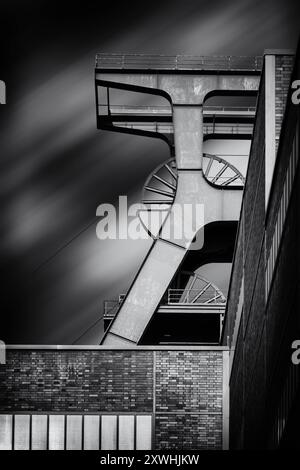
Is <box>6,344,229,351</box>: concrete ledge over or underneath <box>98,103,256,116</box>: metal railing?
underneath

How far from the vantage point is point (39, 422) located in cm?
3725

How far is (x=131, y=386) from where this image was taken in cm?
3762

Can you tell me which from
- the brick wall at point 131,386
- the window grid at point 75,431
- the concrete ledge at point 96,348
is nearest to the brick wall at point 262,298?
the brick wall at point 131,386

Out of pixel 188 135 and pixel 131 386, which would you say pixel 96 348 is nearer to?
pixel 131 386

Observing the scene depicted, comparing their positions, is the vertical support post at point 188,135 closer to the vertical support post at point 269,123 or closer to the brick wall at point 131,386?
the brick wall at point 131,386

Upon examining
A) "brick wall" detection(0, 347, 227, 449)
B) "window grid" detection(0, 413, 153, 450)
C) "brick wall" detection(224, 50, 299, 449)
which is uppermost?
"brick wall" detection(224, 50, 299, 449)

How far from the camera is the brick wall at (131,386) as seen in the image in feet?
122

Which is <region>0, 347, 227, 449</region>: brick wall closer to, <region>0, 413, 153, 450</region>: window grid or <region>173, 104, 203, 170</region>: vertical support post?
<region>0, 413, 153, 450</region>: window grid

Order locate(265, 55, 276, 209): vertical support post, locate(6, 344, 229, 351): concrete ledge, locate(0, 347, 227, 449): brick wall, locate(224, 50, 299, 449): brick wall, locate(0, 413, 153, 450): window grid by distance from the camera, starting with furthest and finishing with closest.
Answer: locate(6, 344, 229, 351): concrete ledge < locate(0, 347, 227, 449): brick wall < locate(0, 413, 153, 450): window grid < locate(265, 55, 276, 209): vertical support post < locate(224, 50, 299, 449): brick wall

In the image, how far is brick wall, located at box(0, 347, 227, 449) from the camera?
37.3 m

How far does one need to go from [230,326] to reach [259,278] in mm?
9702

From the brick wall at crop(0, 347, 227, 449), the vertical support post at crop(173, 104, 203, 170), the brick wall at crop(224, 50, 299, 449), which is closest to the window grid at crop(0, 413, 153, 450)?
the brick wall at crop(0, 347, 227, 449)

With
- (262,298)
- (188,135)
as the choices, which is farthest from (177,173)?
(262,298)
